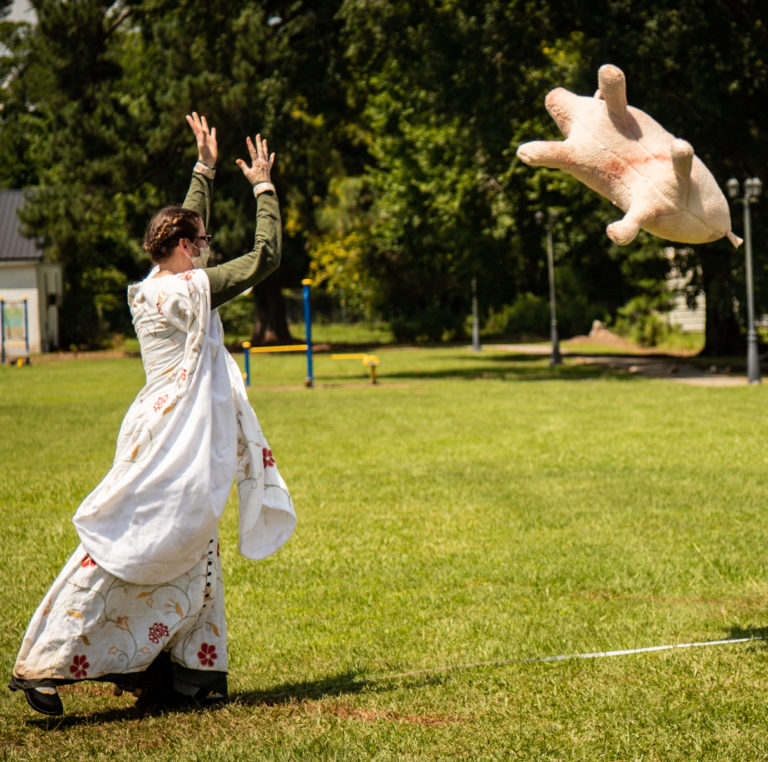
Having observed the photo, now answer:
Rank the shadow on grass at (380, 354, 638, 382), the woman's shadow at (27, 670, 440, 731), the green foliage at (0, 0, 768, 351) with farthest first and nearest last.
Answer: the shadow on grass at (380, 354, 638, 382)
the green foliage at (0, 0, 768, 351)
the woman's shadow at (27, 670, 440, 731)

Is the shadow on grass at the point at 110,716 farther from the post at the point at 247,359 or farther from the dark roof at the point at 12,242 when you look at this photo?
the dark roof at the point at 12,242

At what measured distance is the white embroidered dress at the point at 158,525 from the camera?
175 inches

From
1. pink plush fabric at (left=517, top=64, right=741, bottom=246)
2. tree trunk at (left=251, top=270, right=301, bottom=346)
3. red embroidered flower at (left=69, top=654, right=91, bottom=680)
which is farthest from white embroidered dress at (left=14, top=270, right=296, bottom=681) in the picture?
tree trunk at (left=251, top=270, right=301, bottom=346)

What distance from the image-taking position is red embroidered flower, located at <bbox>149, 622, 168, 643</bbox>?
450cm

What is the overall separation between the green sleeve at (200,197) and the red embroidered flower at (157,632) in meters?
1.81

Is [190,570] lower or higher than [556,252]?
lower

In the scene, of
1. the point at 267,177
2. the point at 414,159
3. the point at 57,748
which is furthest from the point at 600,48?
the point at 57,748

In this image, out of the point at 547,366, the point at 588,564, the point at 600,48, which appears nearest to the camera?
the point at 588,564

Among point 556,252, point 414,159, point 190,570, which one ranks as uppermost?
point 414,159

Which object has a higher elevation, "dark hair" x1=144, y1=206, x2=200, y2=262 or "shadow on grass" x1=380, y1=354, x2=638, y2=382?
"dark hair" x1=144, y1=206, x2=200, y2=262

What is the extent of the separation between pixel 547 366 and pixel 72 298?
1083 inches

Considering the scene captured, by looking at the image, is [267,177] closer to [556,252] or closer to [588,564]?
[588,564]

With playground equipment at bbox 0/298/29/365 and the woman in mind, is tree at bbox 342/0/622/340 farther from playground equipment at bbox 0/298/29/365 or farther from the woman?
the woman

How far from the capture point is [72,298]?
5081 cm
